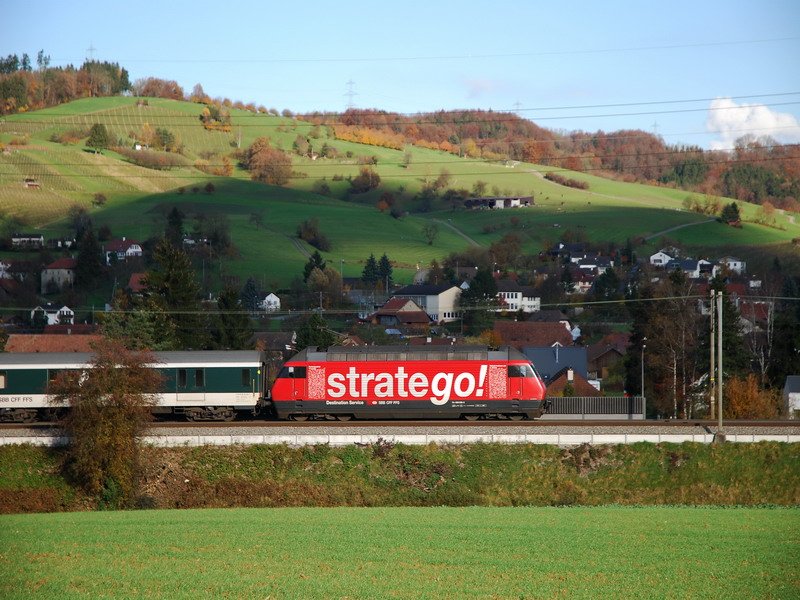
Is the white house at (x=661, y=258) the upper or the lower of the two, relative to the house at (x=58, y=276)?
upper

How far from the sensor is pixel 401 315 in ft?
405

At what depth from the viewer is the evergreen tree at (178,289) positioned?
3095 inches

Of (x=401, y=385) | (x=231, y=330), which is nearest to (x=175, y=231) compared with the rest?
(x=231, y=330)

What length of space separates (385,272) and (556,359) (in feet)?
218

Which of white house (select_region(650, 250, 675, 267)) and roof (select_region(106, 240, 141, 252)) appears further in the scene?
white house (select_region(650, 250, 675, 267))

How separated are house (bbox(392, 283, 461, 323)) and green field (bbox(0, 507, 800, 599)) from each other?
98207mm

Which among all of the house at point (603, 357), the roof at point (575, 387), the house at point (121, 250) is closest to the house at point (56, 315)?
the house at point (121, 250)

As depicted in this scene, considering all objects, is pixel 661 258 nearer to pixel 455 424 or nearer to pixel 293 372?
pixel 455 424

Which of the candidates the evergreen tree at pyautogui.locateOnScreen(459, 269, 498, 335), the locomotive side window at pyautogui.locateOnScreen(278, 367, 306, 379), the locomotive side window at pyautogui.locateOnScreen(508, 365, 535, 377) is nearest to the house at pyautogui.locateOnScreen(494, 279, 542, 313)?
the evergreen tree at pyautogui.locateOnScreen(459, 269, 498, 335)

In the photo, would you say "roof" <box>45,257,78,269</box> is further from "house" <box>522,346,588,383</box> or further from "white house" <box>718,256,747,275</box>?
"white house" <box>718,256,747,275</box>

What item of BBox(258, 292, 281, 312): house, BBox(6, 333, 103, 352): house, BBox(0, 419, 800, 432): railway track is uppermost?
BBox(258, 292, 281, 312): house

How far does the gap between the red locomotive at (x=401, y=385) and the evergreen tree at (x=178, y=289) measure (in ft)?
113

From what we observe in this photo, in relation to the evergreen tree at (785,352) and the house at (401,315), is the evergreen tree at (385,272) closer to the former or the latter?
the house at (401,315)

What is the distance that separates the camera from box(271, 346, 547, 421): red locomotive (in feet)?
146
